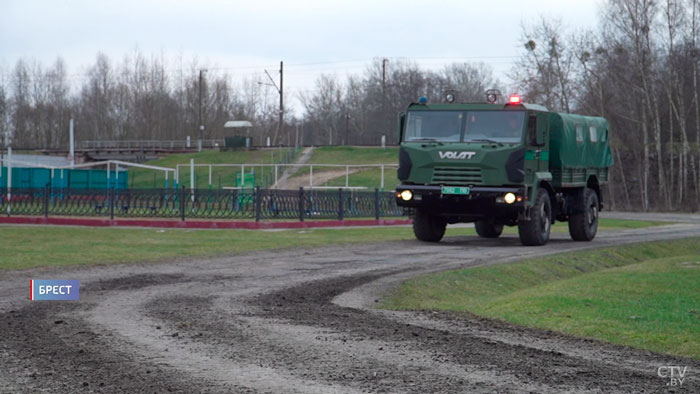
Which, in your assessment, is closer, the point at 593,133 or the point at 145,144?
the point at 593,133

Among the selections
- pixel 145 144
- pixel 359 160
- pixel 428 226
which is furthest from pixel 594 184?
pixel 145 144

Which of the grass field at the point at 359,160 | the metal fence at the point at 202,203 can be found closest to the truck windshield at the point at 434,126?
the metal fence at the point at 202,203

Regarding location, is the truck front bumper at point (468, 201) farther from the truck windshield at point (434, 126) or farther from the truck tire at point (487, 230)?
the truck tire at point (487, 230)

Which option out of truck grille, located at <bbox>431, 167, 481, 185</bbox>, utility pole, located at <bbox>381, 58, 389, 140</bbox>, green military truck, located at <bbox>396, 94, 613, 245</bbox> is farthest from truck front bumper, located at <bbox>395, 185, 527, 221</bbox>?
utility pole, located at <bbox>381, 58, 389, 140</bbox>

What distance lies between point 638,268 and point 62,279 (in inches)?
416

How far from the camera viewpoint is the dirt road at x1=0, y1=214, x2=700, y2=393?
6707 millimetres

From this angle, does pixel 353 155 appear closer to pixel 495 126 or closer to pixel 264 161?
pixel 264 161

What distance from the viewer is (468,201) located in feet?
66.5

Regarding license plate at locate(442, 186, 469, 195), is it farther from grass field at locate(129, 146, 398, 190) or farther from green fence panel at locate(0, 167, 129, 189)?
grass field at locate(129, 146, 398, 190)

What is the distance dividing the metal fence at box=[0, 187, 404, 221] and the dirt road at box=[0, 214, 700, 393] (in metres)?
17.2

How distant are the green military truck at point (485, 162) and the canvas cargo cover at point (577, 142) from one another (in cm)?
3

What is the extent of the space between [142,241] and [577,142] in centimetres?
1175

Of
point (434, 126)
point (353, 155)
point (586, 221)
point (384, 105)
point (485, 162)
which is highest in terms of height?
Answer: point (384, 105)

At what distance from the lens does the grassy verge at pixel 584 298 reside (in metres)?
9.45
